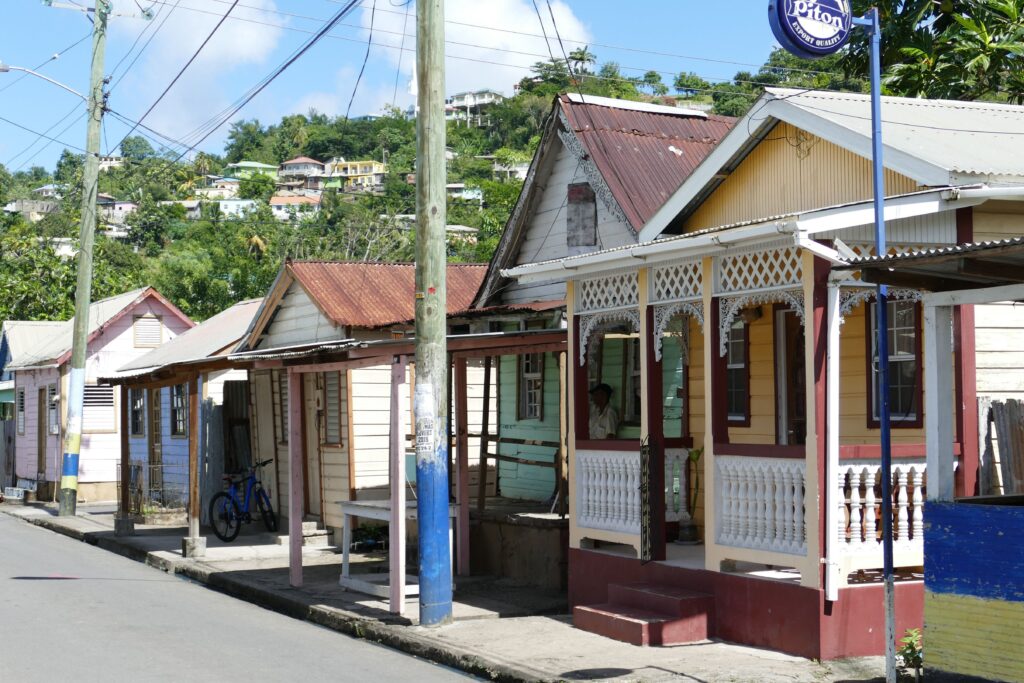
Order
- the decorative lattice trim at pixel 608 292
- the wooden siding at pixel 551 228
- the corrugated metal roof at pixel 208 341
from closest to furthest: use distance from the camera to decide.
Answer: the decorative lattice trim at pixel 608 292 → the wooden siding at pixel 551 228 → the corrugated metal roof at pixel 208 341

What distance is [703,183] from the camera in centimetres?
1430

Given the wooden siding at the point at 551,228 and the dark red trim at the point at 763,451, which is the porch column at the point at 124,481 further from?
the dark red trim at the point at 763,451

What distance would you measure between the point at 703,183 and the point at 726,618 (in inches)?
217

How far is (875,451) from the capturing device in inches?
392

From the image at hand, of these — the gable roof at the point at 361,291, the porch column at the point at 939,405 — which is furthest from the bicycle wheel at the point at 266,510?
the porch column at the point at 939,405

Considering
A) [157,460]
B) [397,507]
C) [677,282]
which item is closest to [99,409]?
[157,460]

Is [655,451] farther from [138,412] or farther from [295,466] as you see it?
[138,412]

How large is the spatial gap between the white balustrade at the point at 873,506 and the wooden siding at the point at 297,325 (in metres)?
11.2

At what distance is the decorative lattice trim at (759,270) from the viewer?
1019cm

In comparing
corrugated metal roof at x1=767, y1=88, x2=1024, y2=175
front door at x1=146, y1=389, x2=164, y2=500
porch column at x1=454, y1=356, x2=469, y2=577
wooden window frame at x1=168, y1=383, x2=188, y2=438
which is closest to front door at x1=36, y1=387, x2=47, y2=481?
front door at x1=146, y1=389, x2=164, y2=500

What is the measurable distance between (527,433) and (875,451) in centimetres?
911

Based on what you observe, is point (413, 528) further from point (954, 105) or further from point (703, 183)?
point (954, 105)

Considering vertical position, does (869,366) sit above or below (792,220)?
below

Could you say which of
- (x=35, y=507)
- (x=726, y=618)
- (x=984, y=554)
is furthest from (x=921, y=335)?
(x=35, y=507)
